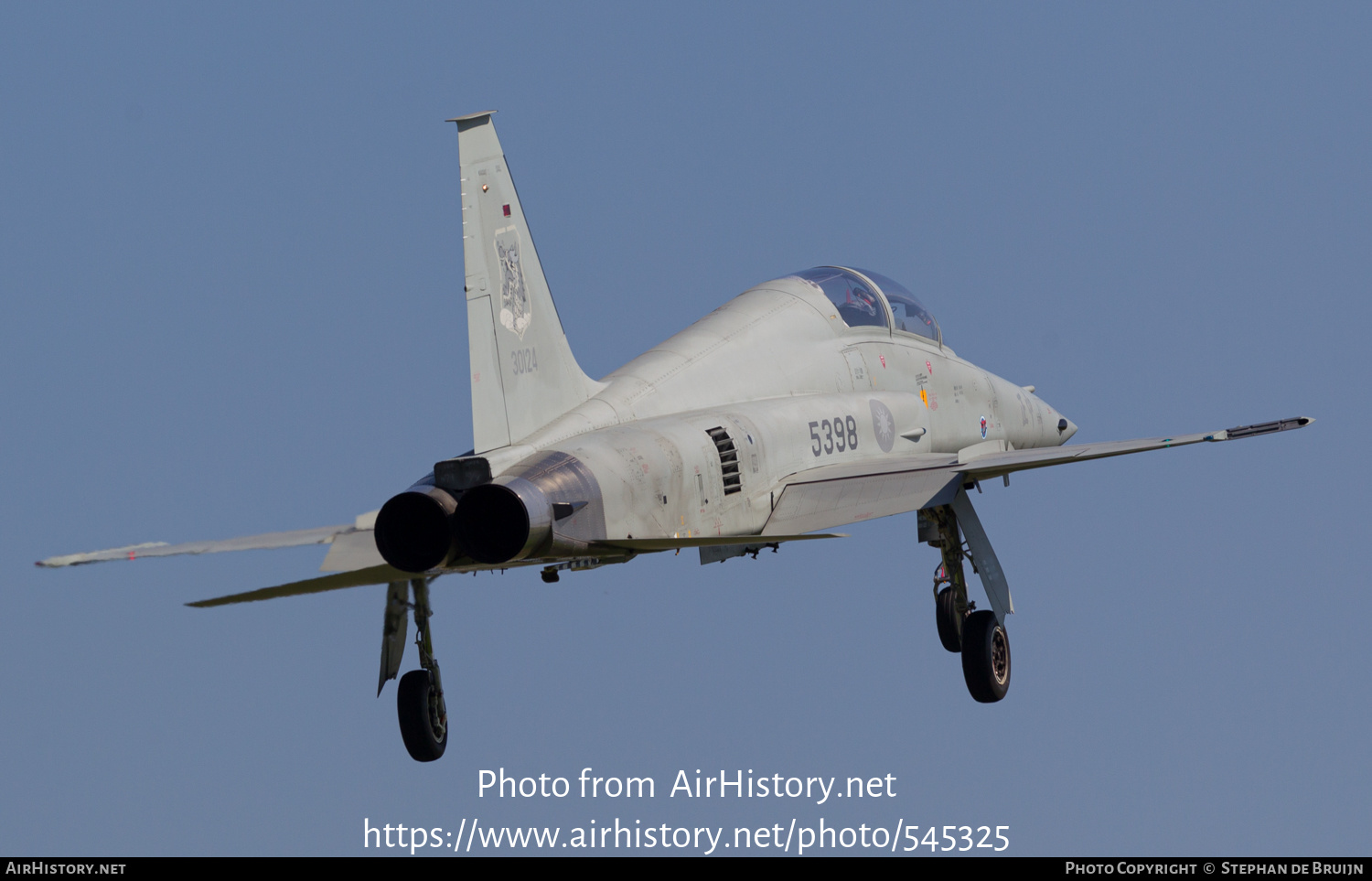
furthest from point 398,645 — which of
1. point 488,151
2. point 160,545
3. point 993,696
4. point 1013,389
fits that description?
point 1013,389

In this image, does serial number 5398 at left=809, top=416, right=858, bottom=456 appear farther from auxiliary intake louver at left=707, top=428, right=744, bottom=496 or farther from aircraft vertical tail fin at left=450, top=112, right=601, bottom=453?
aircraft vertical tail fin at left=450, top=112, right=601, bottom=453

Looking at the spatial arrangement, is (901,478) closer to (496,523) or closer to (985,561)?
Result: (985,561)

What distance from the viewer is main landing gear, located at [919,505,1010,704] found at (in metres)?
24.8

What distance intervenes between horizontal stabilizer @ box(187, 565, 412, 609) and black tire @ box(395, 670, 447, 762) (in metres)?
2.87

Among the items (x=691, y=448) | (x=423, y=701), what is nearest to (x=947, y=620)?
(x=691, y=448)

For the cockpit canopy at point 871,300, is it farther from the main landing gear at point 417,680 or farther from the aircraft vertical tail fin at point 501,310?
the main landing gear at point 417,680

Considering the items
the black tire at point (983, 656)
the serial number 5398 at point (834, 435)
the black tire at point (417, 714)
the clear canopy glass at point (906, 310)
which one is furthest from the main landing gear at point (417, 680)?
the clear canopy glass at point (906, 310)

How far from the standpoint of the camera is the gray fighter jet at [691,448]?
61.6ft

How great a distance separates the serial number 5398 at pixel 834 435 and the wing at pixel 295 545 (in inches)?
216

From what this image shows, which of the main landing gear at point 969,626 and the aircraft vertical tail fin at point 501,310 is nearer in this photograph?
the aircraft vertical tail fin at point 501,310

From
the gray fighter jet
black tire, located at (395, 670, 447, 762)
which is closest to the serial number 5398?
the gray fighter jet

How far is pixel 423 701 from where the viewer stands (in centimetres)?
2181

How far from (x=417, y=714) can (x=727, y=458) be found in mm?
4158

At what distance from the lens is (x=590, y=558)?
19.4m
